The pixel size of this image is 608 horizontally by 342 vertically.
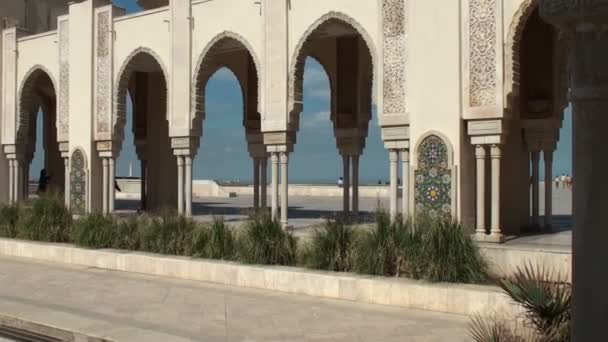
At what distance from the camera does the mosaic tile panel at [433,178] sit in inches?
394

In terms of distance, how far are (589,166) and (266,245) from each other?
6.83 metres

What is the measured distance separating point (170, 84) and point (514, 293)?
10.9 meters

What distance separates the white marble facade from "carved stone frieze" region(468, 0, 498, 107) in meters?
0.02

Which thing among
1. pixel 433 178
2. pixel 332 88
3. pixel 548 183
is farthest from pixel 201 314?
pixel 332 88

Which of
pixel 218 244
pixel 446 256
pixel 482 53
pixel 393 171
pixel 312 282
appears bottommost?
pixel 312 282

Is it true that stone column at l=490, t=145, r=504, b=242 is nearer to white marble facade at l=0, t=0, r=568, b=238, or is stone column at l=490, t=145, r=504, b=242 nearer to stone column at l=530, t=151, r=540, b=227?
white marble facade at l=0, t=0, r=568, b=238

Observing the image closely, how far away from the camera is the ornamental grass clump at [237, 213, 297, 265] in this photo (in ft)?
27.8

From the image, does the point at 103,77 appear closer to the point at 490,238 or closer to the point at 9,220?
the point at 9,220

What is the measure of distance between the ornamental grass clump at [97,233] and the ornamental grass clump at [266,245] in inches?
113

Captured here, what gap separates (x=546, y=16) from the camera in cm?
205

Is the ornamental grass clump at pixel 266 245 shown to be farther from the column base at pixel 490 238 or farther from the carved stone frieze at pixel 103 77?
the carved stone frieze at pixel 103 77

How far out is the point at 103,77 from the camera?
15.2 meters

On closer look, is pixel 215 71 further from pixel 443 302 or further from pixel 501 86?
pixel 443 302

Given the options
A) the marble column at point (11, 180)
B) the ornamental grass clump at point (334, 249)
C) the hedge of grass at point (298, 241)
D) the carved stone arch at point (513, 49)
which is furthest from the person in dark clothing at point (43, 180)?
the carved stone arch at point (513, 49)
